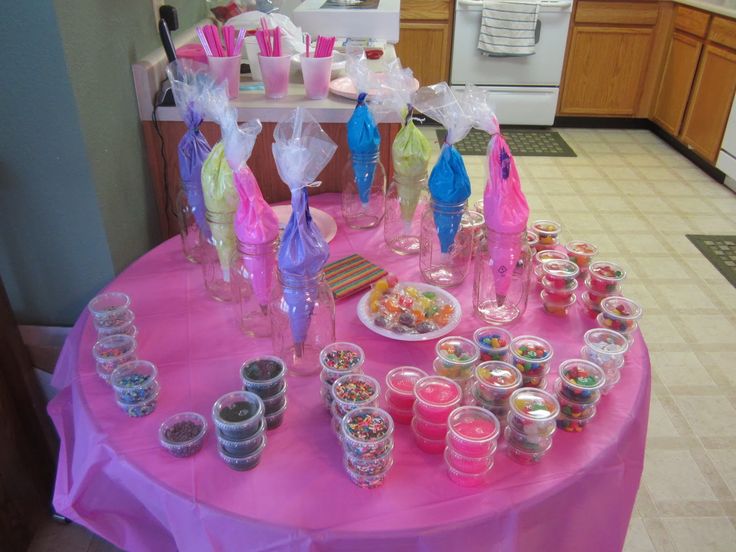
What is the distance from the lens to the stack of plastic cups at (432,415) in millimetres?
990

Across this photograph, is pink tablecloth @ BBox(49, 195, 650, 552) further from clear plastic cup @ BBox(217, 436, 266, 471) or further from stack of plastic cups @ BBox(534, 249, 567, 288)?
stack of plastic cups @ BBox(534, 249, 567, 288)

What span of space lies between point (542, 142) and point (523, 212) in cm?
365

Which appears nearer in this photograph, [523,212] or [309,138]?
[309,138]

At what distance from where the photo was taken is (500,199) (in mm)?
1217

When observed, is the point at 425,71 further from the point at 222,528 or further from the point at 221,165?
the point at 222,528

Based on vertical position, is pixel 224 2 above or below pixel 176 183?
above

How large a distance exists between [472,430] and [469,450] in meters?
0.05

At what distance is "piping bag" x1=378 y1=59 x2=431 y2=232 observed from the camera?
1.51 meters

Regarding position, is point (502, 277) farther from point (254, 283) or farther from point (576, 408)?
point (254, 283)

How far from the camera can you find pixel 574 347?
1233 mm

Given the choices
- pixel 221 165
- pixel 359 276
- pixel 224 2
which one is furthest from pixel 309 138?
pixel 224 2

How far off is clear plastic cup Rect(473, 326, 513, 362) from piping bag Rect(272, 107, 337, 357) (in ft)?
1.06

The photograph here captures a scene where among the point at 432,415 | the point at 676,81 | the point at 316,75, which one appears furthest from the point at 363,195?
the point at 676,81

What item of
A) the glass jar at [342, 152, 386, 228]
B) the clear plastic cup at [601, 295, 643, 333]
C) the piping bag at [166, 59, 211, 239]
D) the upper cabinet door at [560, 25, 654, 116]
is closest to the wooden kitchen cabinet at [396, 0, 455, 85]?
the upper cabinet door at [560, 25, 654, 116]
